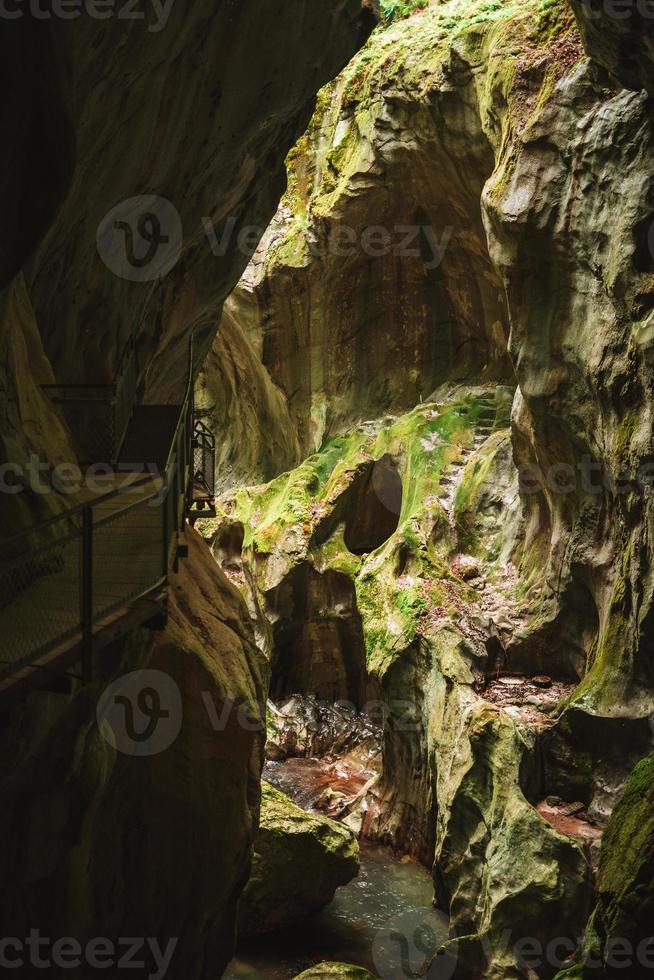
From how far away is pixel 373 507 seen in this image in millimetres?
25438

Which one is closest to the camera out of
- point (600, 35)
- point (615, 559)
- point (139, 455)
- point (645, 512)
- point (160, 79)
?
point (160, 79)

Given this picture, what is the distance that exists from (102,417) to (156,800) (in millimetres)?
4928

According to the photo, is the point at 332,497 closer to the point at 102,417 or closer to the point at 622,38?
the point at 102,417

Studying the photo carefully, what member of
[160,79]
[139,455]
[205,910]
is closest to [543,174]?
[160,79]

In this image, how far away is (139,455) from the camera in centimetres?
1070

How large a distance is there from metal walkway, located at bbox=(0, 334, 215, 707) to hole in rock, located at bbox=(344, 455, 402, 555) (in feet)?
49.9

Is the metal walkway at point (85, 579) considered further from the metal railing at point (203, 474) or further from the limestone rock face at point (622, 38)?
the limestone rock face at point (622, 38)

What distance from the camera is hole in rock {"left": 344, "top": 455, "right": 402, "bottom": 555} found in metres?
24.7

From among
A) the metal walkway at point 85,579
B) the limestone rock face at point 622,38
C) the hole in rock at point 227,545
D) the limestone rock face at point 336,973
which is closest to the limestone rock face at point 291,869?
the limestone rock face at point 336,973

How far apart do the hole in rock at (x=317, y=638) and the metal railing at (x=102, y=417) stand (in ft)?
39.6

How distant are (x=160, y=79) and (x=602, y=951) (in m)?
9.22

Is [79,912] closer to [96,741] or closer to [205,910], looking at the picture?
[96,741]

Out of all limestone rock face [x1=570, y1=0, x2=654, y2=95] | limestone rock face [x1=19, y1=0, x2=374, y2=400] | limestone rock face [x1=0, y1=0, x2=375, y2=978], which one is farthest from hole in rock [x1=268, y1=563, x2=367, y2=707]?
limestone rock face [x1=570, y1=0, x2=654, y2=95]

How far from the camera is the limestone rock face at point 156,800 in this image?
6.28 metres
